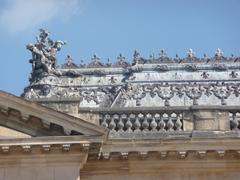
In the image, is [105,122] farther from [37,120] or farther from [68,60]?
[68,60]

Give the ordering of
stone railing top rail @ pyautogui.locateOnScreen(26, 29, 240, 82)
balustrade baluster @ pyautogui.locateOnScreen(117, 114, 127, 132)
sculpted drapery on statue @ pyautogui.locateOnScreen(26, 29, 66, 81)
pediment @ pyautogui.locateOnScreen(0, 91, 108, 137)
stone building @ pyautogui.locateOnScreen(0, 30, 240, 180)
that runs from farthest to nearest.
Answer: stone railing top rail @ pyautogui.locateOnScreen(26, 29, 240, 82), sculpted drapery on statue @ pyautogui.locateOnScreen(26, 29, 66, 81), balustrade baluster @ pyautogui.locateOnScreen(117, 114, 127, 132), pediment @ pyautogui.locateOnScreen(0, 91, 108, 137), stone building @ pyautogui.locateOnScreen(0, 30, 240, 180)

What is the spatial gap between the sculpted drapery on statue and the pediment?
535 cm

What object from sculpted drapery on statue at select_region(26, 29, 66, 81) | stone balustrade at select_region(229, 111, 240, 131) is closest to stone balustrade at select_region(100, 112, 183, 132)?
stone balustrade at select_region(229, 111, 240, 131)

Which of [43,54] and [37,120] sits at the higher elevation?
[43,54]

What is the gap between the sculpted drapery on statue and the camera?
83.1ft

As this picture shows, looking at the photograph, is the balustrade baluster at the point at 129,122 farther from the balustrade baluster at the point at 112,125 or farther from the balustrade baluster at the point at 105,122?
the balustrade baluster at the point at 105,122

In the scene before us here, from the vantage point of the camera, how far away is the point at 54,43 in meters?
26.6

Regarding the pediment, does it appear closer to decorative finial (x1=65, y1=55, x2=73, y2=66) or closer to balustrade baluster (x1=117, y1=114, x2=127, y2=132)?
balustrade baluster (x1=117, y1=114, x2=127, y2=132)

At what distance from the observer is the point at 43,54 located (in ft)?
83.1

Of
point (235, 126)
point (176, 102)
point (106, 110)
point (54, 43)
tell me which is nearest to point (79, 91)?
point (54, 43)

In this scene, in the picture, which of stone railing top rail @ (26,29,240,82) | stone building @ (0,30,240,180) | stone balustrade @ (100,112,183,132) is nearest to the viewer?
stone building @ (0,30,240,180)

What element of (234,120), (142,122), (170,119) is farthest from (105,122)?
(234,120)

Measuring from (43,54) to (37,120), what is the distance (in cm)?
579

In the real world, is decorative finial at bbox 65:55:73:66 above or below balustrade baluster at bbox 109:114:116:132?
above
